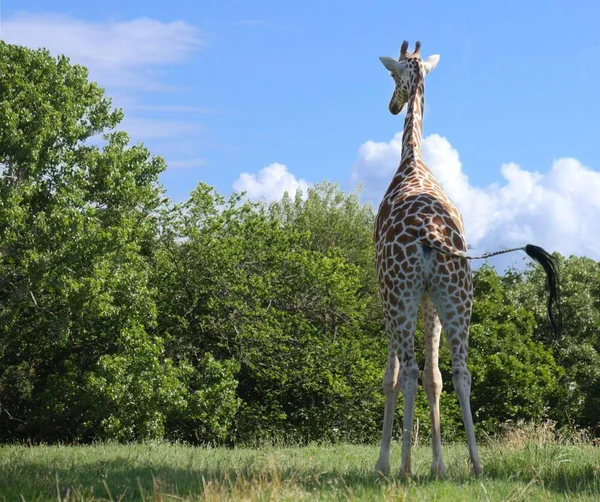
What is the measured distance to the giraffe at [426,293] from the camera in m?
8.59

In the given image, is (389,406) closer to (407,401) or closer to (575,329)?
(407,401)

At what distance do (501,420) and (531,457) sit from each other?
2146 centimetres

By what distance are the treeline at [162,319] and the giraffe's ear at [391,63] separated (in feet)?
33.3

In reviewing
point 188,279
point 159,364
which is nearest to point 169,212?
point 188,279

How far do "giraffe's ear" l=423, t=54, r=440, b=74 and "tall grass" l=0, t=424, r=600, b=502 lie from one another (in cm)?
496

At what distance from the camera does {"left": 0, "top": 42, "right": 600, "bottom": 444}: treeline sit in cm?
2070

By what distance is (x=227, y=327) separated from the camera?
2542 centimetres

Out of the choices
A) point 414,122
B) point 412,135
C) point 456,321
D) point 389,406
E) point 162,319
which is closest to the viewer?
point 456,321

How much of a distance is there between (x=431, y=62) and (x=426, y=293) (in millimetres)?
3904

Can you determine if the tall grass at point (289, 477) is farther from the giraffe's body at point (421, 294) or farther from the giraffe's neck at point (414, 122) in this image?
the giraffe's neck at point (414, 122)

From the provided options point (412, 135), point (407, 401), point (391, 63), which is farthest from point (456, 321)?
point (391, 63)

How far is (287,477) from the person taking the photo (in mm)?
8250

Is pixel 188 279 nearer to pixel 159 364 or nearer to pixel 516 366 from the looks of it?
pixel 159 364

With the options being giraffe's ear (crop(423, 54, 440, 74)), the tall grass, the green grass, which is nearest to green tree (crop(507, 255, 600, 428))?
the tall grass
